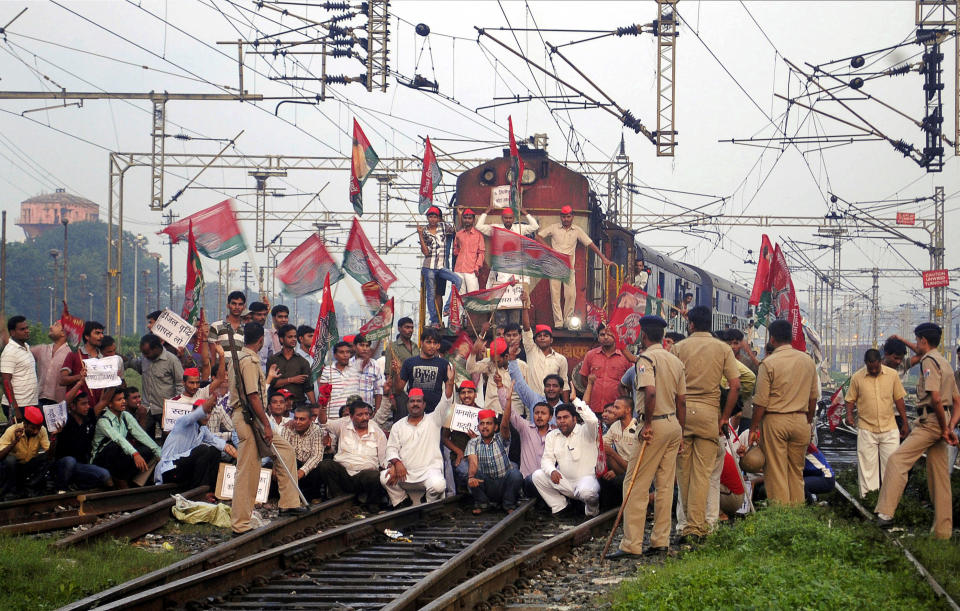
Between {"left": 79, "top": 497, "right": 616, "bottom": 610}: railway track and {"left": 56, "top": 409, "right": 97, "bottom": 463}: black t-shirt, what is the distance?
3957mm

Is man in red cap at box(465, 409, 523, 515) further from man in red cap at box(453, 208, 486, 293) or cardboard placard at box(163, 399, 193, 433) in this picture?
man in red cap at box(453, 208, 486, 293)

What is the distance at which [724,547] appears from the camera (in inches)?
344

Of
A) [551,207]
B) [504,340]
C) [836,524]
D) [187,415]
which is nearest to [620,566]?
[836,524]

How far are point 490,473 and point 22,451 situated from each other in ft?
16.6

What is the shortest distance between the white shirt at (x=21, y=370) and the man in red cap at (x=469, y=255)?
602cm

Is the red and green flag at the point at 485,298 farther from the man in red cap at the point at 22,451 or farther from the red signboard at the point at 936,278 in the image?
the red signboard at the point at 936,278

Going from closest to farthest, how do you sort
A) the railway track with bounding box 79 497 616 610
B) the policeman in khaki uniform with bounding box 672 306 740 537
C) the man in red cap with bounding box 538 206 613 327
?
the railway track with bounding box 79 497 616 610
the policeman in khaki uniform with bounding box 672 306 740 537
the man in red cap with bounding box 538 206 613 327

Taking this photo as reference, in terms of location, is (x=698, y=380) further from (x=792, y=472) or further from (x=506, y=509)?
(x=506, y=509)

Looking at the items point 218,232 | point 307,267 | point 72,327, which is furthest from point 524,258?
point 72,327

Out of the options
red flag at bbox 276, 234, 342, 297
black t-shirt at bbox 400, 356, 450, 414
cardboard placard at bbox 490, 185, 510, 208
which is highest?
cardboard placard at bbox 490, 185, 510, 208

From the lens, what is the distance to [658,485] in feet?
30.0

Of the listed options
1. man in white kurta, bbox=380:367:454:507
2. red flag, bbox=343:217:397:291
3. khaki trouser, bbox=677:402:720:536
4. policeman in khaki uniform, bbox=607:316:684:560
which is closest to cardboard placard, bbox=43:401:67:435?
man in white kurta, bbox=380:367:454:507

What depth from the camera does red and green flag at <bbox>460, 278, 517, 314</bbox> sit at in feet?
46.8

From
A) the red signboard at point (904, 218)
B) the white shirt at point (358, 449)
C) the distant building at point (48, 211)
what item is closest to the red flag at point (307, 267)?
the white shirt at point (358, 449)
